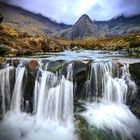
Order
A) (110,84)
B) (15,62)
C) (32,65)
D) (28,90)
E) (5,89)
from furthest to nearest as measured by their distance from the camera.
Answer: (15,62), (32,65), (110,84), (5,89), (28,90)

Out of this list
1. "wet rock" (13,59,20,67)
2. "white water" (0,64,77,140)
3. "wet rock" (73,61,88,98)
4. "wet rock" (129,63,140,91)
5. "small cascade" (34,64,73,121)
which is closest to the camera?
"white water" (0,64,77,140)

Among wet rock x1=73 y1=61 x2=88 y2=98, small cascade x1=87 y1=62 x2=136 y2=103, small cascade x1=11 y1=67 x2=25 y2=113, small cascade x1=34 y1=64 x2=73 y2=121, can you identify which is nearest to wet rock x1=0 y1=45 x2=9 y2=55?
small cascade x1=11 y1=67 x2=25 y2=113

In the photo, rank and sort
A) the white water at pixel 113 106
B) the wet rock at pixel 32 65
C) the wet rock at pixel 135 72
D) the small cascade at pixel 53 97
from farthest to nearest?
the wet rock at pixel 135 72 < the wet rock at pixel 32 65 < the small cascade at pixel 53 97 < the white water at pixel 113 106

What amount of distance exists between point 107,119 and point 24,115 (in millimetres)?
4531

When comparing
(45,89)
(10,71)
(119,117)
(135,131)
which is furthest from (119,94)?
(10,71)

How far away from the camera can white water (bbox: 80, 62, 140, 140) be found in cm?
1279

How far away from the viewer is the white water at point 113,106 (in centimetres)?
1279

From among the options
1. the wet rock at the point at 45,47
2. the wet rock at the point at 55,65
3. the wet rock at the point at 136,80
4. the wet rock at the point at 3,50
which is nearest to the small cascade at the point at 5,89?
the wet rock at the point at 55,65

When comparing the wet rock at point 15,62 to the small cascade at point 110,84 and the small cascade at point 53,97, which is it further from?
the small cascade at point 110,84

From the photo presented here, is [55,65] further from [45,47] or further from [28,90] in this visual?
[45,47]

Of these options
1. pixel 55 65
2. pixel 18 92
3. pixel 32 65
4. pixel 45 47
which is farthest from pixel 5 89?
pixel 45 47

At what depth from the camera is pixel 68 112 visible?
13.7 meters

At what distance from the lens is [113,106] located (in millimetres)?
14438

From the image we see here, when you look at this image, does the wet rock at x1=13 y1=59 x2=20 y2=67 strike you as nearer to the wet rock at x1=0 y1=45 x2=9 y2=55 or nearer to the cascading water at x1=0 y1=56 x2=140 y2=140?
the cascading water at x1=0 y1=56 x2=140 y2=140
